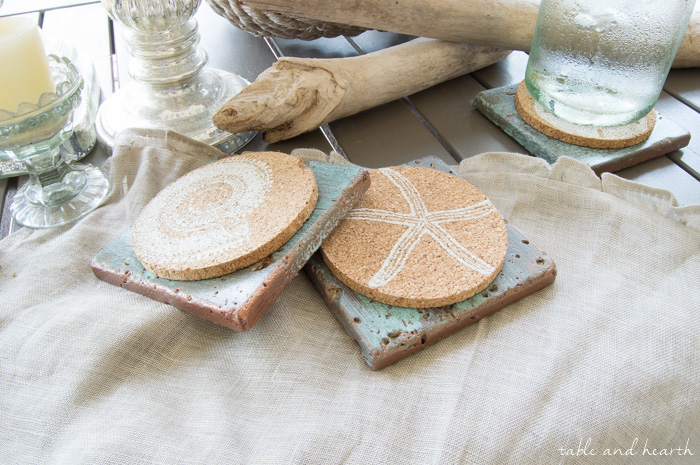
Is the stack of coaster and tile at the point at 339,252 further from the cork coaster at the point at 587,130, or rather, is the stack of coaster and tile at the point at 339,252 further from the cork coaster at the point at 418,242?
the cork coaster at the point at 587,130

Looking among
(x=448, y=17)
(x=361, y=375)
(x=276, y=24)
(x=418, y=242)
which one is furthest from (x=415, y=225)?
(x=276, y=24)

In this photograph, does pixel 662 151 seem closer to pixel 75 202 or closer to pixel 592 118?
pixel 592 118

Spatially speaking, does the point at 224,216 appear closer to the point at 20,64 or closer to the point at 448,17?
the point at 20,64

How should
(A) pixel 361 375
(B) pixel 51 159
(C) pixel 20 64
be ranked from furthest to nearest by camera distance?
(B) pixel 51 159 < (C) pixel 20 64 < (A) pixel 361 375

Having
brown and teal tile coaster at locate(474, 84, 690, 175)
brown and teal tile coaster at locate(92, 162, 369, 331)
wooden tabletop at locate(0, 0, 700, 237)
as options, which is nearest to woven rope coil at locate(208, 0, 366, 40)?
wooden tabletop at locate(0, 0, 700, 237)

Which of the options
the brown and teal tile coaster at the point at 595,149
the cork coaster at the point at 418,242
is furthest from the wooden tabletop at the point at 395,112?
the cork coaster at the point at 418,242

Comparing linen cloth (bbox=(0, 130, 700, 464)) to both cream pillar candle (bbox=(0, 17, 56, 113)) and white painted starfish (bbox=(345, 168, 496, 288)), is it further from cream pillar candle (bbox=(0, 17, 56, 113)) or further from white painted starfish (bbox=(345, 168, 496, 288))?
cream pillar candle (bbox=(0, 17, 56, 113))
